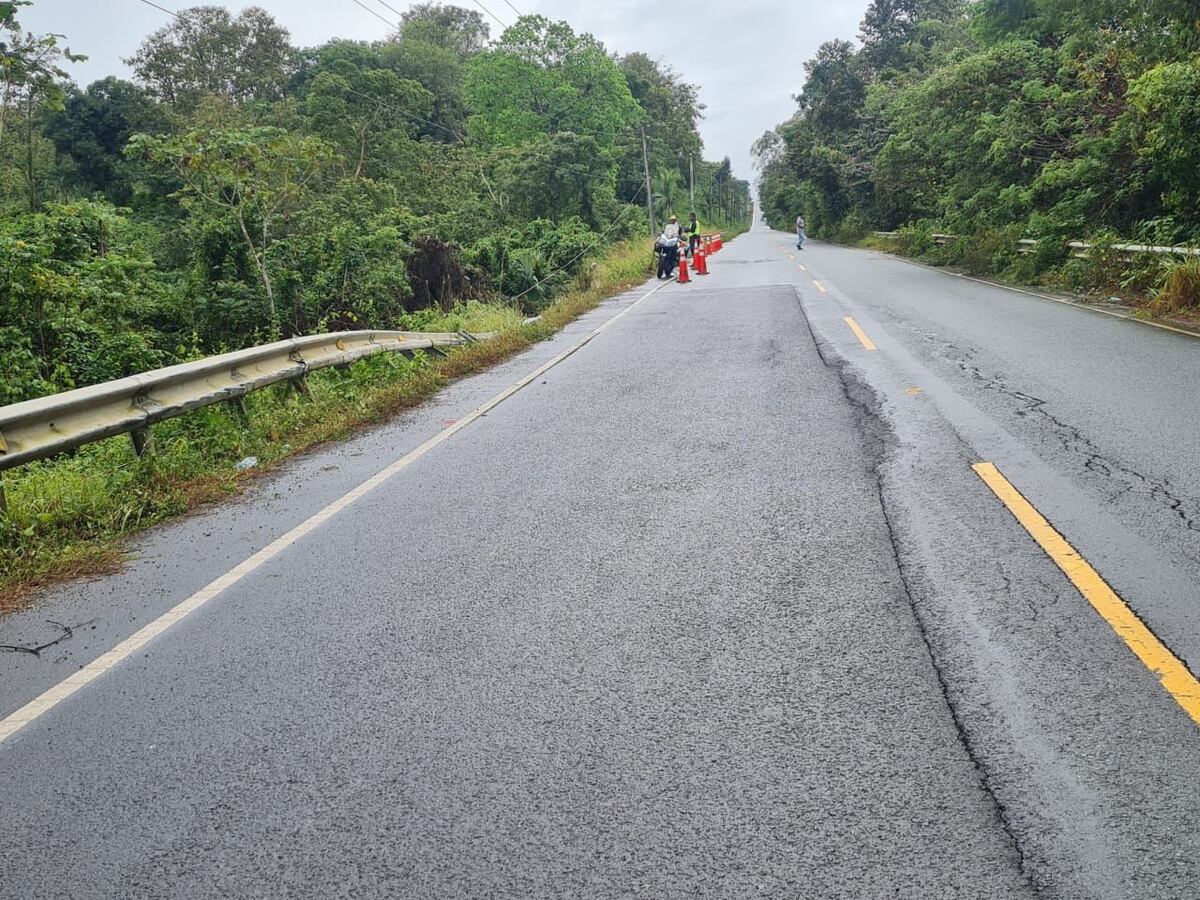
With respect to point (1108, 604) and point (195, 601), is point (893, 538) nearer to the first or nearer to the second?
point (1108, 604)

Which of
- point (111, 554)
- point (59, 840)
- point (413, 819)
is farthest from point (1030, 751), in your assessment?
point (111, 554)

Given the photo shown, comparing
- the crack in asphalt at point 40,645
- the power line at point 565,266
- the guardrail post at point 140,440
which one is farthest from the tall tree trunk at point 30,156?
the crack in asphalt at point 40,645

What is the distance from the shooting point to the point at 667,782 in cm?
270

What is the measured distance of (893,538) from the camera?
15.4ft

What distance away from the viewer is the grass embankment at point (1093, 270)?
1305cm

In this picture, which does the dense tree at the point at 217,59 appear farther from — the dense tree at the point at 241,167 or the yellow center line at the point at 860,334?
the yellow center line at the point at 860,334

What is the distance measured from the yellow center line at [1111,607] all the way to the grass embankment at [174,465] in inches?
203

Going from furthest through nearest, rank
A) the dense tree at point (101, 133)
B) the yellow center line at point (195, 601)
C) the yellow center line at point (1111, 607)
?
1. the dense tree at point (101, 133)
2. the yellow center line at point (195, 601)
3. the yellow center line at point (1111, 607)

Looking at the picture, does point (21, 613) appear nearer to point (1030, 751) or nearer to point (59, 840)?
point (59, 840)

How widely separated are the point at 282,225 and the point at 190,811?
71.4 ft

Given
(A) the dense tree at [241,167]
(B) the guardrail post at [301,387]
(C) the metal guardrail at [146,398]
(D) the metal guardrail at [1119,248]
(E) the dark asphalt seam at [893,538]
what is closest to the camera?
(E) the dark asphalt seam at [893,538]

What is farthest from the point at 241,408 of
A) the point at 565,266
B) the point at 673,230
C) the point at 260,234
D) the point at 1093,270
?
the point at 565,266

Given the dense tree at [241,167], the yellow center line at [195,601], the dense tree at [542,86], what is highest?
the dense tree at [542,86]

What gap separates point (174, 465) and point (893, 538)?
221 inches
